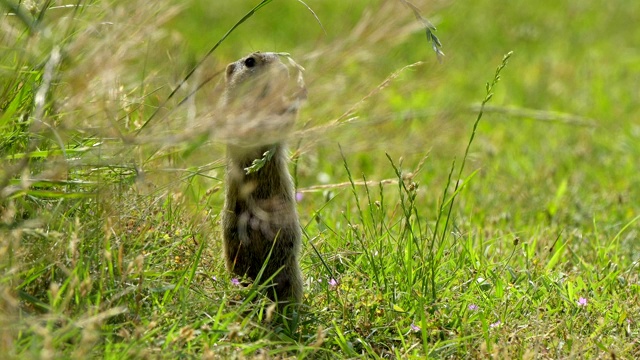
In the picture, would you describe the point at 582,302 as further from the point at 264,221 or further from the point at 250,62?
the point at 250,62

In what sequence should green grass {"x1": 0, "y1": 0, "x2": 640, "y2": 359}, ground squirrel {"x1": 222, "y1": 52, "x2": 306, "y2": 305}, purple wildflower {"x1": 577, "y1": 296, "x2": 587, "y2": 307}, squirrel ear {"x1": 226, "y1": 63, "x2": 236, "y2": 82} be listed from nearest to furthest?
green grass {"x1": 0, "y1": 0, "x2": 640, "y2": 359} < ground squirrel {"x1": 222, "y1": 52, "x2": 306, "y2": 305} < purple wildflower {"x1": 577, "y1": 296, "x2": 587, "y2": 307} < squirrel ear {"x1": 226, "y1": 63, "x2": 236, "y2": 82}

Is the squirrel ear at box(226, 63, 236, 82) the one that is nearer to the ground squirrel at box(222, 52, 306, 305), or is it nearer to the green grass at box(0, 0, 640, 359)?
the green grass at box(0, 0, 640, 359)

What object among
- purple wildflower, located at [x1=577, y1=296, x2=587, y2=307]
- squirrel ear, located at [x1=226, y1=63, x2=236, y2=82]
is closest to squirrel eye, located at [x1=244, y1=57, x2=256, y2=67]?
squirrel ear, located at [x1=226, y1=63, x2=236, y2=82]

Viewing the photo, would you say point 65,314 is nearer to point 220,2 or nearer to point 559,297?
point 559,297

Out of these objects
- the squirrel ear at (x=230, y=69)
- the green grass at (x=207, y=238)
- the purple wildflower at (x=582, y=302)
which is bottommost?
the purple wildflower at (x=582, y=302)

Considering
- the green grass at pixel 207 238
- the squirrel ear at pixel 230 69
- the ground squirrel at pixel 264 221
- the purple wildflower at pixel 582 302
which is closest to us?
the green grass at pixel 207 238

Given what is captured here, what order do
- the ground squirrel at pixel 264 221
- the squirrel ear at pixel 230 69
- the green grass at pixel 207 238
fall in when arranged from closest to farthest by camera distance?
the green grass at pixel 207 238 → the ground squirrel at pixel 264 221 → the squirrel ear at pixel 230 69

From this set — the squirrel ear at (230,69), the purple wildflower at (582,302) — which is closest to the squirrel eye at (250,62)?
the squirrel ear at (230,69)

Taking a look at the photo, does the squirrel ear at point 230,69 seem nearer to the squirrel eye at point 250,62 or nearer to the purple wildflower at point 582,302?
the squirrel eye at point 250,62

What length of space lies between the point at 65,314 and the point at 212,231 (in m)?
1.07

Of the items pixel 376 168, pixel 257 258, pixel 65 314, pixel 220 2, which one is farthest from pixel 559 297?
pixel 220 2

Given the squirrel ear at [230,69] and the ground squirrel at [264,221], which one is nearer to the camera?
the ground squirrel at [264,221]

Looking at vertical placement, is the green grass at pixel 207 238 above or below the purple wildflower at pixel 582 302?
above

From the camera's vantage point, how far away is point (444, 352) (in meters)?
3.45
